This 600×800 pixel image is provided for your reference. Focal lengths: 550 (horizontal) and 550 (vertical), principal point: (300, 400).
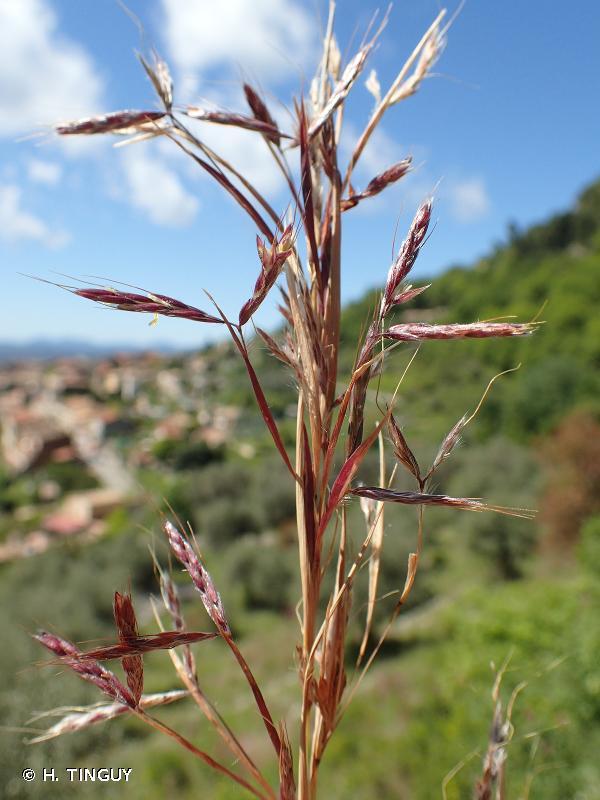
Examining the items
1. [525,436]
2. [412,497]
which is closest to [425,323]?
[412,497]

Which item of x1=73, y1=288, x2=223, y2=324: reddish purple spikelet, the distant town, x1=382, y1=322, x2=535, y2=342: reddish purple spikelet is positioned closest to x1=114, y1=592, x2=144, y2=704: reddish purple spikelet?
x1=73, y1=288, x2=223, y2=324: reddish purple spikelet

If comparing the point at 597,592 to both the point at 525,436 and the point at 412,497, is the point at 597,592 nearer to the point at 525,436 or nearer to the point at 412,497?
the point at 412,497

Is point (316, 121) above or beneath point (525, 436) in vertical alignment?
above

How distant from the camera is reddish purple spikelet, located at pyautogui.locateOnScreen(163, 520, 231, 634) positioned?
0.68 meters

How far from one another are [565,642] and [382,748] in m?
4.14

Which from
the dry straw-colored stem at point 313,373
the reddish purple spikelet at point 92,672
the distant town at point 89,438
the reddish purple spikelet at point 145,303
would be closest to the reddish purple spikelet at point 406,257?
the dry straw-colored stem at point 313,373

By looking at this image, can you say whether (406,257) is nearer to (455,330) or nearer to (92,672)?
(455,330)

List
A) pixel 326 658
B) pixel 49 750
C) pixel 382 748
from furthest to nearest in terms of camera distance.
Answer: pixel 49 750, pixel 382 748, pixel 326 658

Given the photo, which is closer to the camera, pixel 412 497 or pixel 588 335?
pixel 412 497

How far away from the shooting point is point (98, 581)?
886 inches

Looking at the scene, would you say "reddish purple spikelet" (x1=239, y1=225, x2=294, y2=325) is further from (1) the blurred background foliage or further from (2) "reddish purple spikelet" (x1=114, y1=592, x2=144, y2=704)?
(2) "reddish purple spikelet" (x1=114, y1=592, x2=144, y2=704)

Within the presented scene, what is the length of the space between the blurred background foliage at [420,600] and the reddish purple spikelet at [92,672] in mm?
84

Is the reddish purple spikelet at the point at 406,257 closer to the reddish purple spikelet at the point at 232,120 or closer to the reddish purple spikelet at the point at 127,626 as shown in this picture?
the reddish purple spikelet at the point at 232,120

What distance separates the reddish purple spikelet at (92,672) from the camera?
664 millimetres
